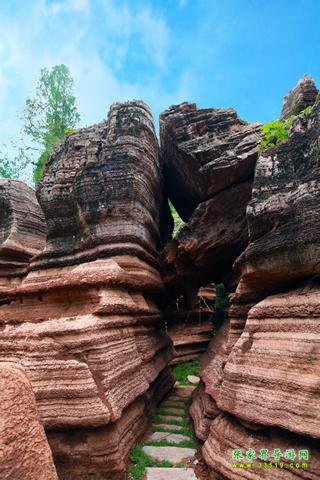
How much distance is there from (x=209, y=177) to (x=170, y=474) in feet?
18.4

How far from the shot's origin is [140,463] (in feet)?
14.1

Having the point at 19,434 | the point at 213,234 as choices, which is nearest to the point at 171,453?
the point at 19,434

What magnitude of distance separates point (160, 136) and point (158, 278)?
4.10 metres

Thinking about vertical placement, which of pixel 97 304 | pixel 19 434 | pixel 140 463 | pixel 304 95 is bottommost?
pixel 140 463

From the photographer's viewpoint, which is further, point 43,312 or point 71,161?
point 71,161

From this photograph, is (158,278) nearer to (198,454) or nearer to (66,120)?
(198,454)

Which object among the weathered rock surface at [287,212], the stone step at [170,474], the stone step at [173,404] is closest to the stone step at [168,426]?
the stone step at [173,404]

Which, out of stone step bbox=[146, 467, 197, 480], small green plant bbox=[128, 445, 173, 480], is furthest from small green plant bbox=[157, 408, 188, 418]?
stone step bbox=[146, 467, 197, 480]

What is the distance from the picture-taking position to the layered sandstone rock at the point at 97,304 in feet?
13.0

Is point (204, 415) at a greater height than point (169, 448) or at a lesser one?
greater

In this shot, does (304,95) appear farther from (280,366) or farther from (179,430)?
(179,430)

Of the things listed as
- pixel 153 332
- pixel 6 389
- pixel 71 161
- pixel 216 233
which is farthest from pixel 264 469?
pixel 71 161

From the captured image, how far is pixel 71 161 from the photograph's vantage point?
7852 mm

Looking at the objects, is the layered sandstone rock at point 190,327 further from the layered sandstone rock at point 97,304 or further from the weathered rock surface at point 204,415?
the weathered rock surface at point 204,415
